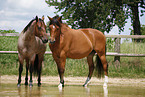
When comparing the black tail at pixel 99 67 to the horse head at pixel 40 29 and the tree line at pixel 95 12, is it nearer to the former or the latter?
the horse head at pixel 40 29

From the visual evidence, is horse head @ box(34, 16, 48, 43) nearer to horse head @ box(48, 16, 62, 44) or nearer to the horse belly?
horse head @ box(48, 16, 62, 44)

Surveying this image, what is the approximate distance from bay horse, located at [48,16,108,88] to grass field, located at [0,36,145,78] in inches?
112

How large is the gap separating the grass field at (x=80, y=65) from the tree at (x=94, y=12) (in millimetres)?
4389

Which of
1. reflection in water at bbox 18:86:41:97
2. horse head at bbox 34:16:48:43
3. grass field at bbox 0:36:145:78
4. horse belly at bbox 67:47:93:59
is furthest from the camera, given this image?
grass field at bbox 0:36:145:78

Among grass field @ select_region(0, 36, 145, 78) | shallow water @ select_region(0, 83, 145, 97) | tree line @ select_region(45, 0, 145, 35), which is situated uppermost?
tree line @ select_region(45, 0, 145, 35)

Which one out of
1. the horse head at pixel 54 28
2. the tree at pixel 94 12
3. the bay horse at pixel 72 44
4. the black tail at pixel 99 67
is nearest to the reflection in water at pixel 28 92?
the bay horse at pixel 72 44

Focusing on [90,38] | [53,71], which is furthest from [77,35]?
[53,71]

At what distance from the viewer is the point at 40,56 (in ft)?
23.6

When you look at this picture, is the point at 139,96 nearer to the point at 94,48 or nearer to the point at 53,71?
the point at 94,48

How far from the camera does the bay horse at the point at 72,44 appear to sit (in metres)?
6.06

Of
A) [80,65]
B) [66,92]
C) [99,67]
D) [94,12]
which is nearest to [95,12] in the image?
[94,12]

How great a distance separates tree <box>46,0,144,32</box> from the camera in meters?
15.4

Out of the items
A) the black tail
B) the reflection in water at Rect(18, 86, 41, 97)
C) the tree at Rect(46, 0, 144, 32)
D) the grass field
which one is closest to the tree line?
the tree at Rect(46, 0, 144, 32)

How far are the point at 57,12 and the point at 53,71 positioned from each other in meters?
8.14
